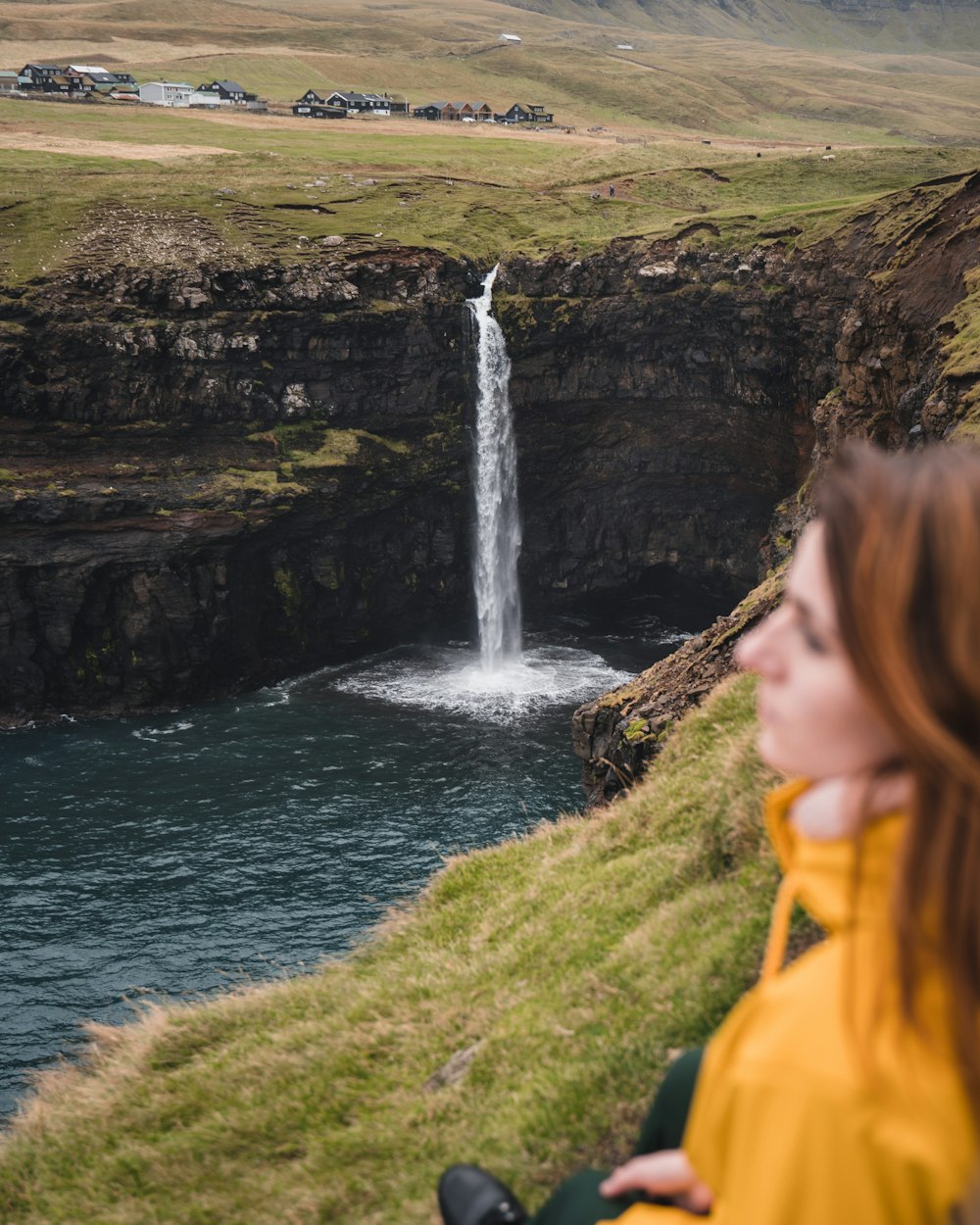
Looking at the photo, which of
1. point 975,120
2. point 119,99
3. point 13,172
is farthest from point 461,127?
point 975,120

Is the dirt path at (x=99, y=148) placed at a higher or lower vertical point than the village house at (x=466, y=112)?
lower

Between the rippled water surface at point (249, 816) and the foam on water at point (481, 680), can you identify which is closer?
the rippled water surface at point (249, 816)

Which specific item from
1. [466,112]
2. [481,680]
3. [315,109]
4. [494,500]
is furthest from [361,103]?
[481,680]

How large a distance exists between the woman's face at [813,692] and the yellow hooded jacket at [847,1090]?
0.56 ft

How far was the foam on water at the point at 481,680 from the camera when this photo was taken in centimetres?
5016

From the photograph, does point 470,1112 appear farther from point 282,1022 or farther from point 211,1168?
point 282,1022

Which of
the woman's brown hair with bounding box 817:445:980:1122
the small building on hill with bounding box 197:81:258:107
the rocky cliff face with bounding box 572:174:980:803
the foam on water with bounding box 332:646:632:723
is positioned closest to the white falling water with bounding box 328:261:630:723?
the foam on water with bounding box 332:646:632:723

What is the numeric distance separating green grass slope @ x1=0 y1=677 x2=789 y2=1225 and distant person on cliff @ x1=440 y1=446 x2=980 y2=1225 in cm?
468

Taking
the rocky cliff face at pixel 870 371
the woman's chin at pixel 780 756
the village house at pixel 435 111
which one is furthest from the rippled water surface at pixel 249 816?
the village house at pixel 435 111

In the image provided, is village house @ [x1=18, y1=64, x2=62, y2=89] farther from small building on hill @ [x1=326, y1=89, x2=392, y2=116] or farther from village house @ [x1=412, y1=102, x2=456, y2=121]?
village house @ [x1=412, y1=102, x2=456, y2=121]

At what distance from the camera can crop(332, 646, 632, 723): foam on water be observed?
165ft

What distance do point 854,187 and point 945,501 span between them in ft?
273

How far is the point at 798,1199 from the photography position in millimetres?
2346

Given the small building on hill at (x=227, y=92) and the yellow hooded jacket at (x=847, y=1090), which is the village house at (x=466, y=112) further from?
the yellow hooded jacket at (x=847, y=1090)
